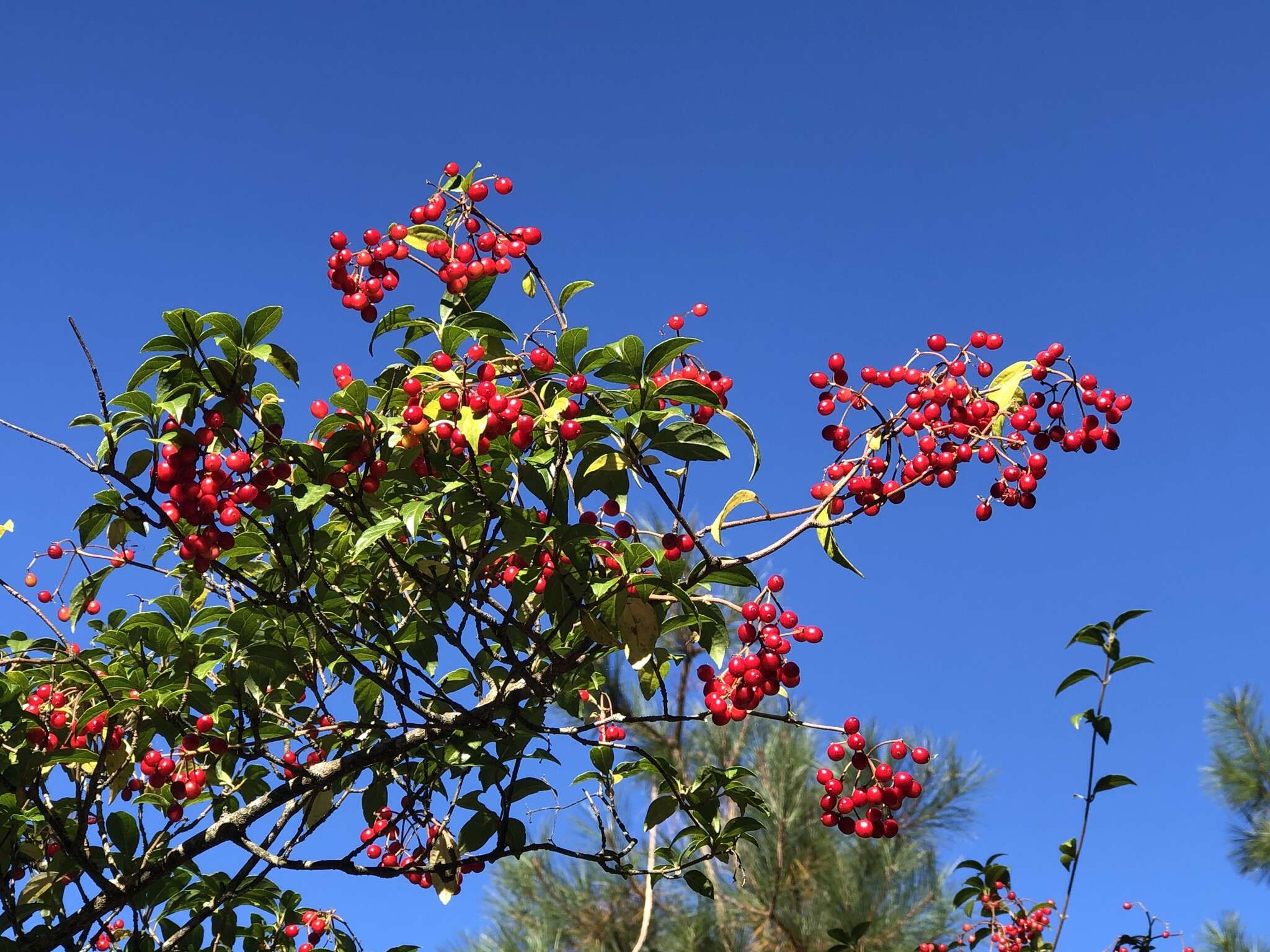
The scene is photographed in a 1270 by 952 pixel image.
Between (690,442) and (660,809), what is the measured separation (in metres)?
1.19

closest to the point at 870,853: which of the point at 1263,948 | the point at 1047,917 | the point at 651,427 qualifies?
the point at 1263,948

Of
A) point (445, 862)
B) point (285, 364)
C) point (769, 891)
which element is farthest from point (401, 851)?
point (769, 891)

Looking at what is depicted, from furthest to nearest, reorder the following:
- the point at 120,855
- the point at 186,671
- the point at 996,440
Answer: the point at 120,855 < the point at 186,671 < the point at 996,440

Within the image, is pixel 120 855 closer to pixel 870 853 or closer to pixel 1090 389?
pixel 1090 389

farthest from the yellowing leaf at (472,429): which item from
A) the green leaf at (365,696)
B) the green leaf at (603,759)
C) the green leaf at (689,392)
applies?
the green leaf at (603,759)

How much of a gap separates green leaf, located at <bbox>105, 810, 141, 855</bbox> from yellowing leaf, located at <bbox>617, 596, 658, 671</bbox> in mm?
1498

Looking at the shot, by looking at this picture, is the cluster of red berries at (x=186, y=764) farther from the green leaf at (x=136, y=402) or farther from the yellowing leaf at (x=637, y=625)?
the yellowing leaf at (x=637, y=625)

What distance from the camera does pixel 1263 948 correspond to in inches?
311

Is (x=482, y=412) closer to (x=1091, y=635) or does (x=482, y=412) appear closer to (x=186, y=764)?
(x=186, y=764)

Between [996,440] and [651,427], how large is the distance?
32.6 inches

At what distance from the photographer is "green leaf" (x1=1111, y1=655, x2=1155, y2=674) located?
3039 millimetres

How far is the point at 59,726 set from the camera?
2.79m

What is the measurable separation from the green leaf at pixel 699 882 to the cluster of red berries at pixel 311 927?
43.6 inches

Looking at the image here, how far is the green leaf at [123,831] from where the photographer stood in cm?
294
